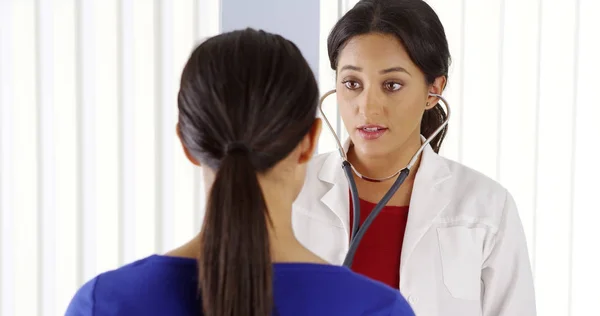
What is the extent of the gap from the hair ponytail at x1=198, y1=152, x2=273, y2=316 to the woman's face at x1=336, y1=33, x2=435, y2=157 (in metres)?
0.69

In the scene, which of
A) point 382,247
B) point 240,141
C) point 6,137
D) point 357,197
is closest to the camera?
point 240,141

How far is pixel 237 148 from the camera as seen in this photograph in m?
0.74

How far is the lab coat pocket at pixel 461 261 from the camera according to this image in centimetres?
142

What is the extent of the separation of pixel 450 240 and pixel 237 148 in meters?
0.83

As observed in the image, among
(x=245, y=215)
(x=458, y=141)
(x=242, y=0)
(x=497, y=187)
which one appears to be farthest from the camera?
(x=458, y=141)

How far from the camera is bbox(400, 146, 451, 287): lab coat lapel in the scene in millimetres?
1424

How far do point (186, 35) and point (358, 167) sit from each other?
0.76 meters

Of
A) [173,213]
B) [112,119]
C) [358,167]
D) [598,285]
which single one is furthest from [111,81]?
[598,285]

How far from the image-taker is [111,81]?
6.66 feet

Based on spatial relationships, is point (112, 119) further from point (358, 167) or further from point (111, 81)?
point (358, 167)

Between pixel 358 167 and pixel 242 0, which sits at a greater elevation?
pixel 242 0

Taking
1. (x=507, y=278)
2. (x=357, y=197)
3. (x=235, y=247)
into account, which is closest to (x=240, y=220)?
(x=235, y=247)

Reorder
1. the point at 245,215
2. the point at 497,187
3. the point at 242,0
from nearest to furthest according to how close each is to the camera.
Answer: the point at 245,215, the point at 497,187, the point at 242,0

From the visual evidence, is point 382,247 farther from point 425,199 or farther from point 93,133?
point 93,133
